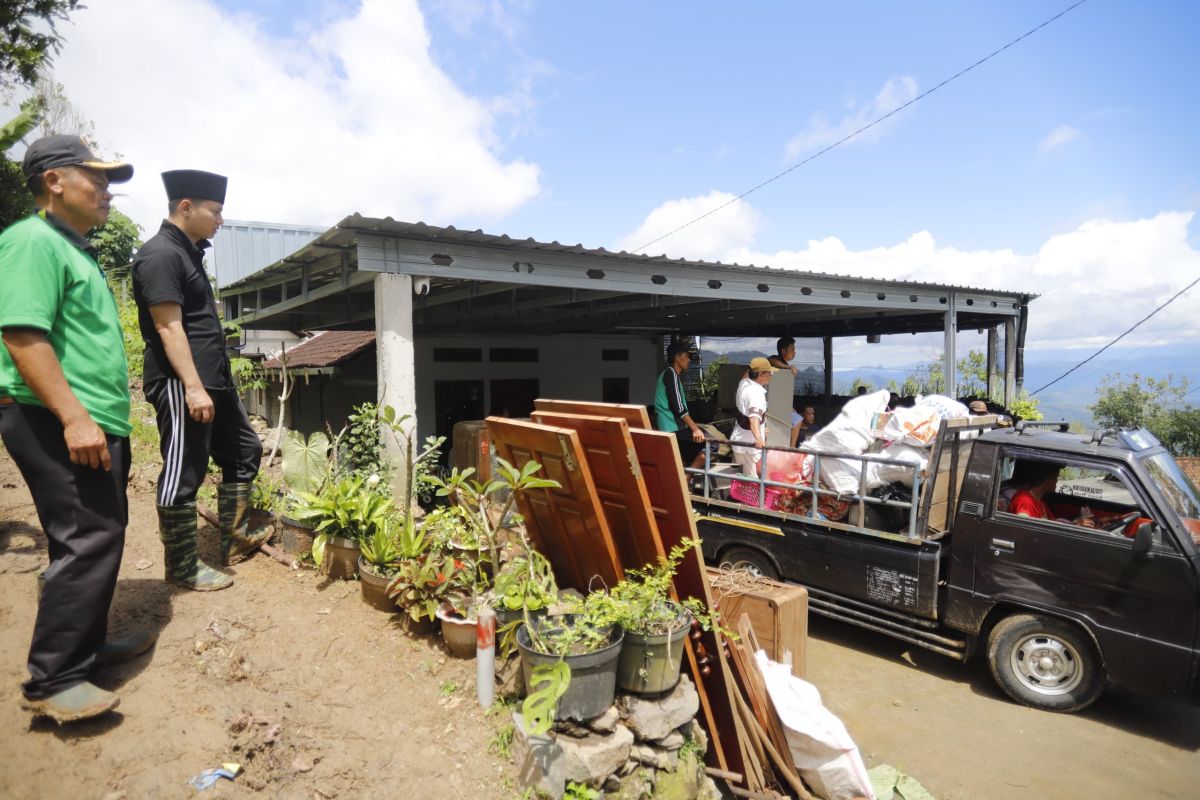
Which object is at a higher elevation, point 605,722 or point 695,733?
point 605,722

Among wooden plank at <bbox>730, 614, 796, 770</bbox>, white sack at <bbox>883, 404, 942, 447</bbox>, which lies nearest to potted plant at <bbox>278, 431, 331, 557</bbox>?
wooden plank at <bbox>730, 614, 796, 770</bbox>

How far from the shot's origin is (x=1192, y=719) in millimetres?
4137

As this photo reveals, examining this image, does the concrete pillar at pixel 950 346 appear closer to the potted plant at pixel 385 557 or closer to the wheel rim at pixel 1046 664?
the wheel rim at pixel 1046 664

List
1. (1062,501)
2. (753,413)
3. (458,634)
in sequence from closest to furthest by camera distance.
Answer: (458,634), (1062,501), (753,413)

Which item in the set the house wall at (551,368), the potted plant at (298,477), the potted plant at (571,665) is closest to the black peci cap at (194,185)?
the potted plant at (298,477)

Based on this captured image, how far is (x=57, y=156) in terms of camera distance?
241cm

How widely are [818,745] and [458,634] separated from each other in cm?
195

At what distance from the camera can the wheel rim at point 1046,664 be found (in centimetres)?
411

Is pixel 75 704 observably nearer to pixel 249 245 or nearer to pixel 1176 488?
pixel 1176 488

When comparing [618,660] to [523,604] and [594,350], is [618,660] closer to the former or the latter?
[523,604]

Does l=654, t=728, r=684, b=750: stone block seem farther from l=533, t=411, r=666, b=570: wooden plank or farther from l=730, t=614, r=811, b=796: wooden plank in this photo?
l=533, t=411, r=666, b=570: wooden plank

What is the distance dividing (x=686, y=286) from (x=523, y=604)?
222 inches

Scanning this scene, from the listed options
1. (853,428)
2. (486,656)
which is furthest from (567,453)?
(853,428)

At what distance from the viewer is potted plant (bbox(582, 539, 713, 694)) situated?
2.83 m
